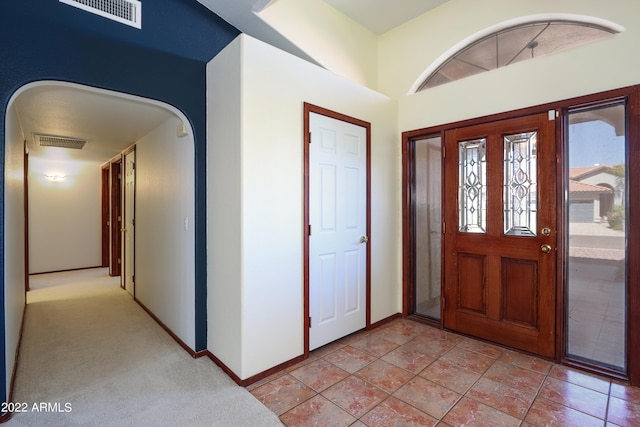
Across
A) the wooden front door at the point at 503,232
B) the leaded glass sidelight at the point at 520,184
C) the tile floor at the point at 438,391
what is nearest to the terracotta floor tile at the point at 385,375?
the tile floor at the point at 438,391

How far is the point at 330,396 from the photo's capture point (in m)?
2.09

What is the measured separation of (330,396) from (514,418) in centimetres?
112

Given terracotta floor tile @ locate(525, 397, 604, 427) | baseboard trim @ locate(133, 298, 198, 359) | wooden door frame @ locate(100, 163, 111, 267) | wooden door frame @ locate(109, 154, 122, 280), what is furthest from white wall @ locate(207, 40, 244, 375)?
wooden door frame @ locate(100, 163, 111, 267)

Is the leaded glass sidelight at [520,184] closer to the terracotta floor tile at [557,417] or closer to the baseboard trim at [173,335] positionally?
the terracotta floor tile at [557,417]

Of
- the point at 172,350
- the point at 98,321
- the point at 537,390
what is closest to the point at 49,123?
the point at 98,321

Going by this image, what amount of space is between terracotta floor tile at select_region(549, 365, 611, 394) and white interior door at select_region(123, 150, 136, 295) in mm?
4890

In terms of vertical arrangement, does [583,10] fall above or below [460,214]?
above

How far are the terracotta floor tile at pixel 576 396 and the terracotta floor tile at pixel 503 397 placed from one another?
0.14 meters

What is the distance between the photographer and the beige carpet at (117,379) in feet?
6.22

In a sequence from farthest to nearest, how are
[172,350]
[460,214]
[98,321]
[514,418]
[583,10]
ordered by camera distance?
[98,321] < [460,214] < [172,350] < [583,10] < [514,418]

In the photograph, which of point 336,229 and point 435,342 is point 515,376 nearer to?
point 435,342

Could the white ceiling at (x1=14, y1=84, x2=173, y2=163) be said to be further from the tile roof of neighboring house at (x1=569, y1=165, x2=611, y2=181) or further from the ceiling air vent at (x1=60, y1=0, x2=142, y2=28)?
the tile roof of neighboring house at (x1=569, y1=165, x2=611, y2=181)

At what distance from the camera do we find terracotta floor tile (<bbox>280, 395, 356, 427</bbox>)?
1.83 metres

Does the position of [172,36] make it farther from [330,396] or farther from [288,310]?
[330,396]
